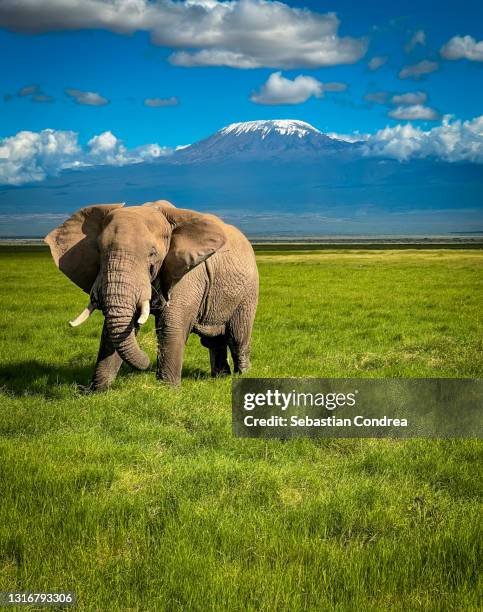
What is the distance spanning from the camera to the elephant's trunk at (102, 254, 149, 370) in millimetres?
8867

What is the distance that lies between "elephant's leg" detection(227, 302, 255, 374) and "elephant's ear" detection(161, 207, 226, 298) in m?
2.63

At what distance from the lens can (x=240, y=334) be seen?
12836mm

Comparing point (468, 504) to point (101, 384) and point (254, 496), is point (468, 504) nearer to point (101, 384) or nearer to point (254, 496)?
point (254, 496)

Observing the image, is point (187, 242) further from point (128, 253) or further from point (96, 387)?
point (96, 387)

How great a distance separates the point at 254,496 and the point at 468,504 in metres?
2.02

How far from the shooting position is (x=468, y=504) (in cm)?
629

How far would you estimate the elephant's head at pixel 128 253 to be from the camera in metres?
8.95

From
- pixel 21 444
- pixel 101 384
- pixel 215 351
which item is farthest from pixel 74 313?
pixel 21 444

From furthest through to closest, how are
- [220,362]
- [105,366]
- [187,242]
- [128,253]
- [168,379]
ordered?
[220,362] → [168,379] → [105,366] → [187,242] → [128,253]

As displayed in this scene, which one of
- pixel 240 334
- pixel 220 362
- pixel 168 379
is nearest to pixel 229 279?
pixel 240 334

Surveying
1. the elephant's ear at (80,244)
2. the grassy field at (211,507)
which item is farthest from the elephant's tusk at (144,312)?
the elephant's ear at (80,244)

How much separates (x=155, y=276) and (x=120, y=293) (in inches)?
47.0

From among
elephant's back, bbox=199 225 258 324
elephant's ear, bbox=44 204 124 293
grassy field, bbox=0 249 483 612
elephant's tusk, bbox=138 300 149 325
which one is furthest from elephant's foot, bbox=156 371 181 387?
elephant's tusk, bbox=138 300 149 325

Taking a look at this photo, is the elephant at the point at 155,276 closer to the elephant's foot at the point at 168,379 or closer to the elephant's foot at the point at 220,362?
the elephant's foot at the point at 168,379
